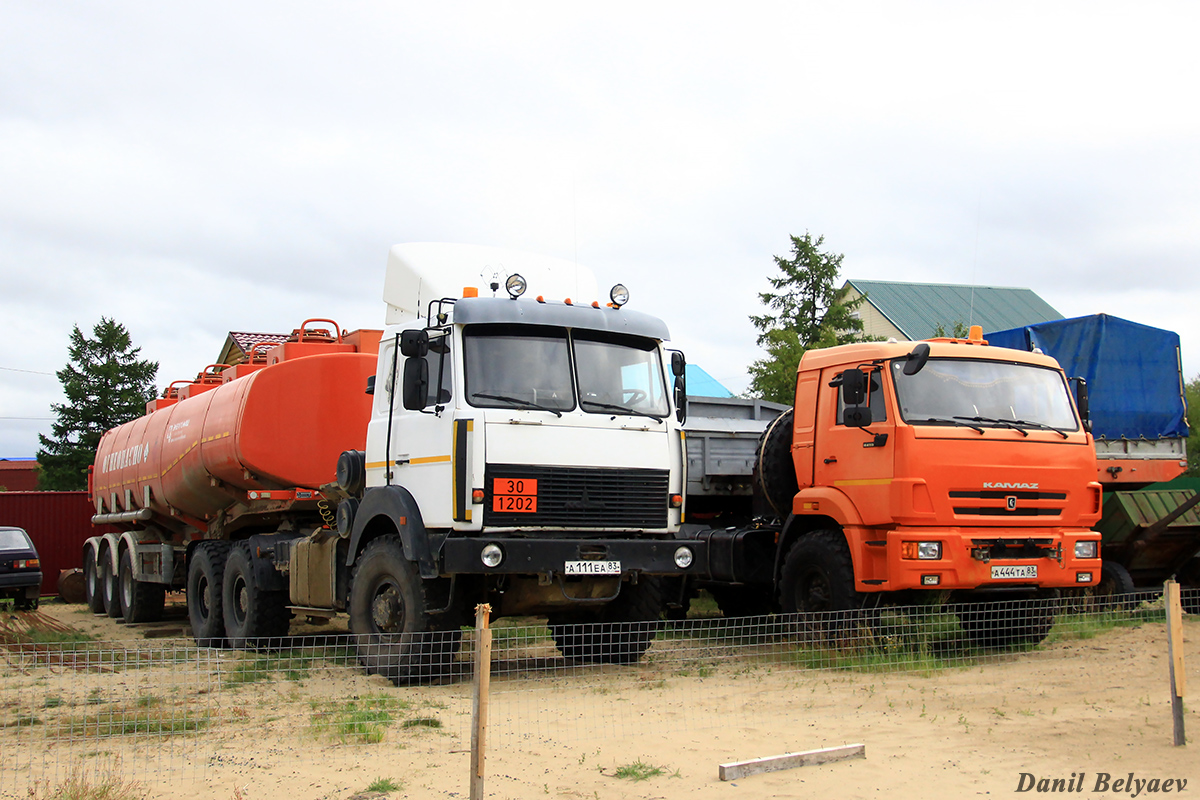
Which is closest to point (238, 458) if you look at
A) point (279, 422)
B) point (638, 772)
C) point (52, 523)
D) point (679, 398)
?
point (279, 422)

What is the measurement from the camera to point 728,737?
23.1 ft

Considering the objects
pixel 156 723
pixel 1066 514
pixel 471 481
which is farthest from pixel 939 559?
pixel 156 723

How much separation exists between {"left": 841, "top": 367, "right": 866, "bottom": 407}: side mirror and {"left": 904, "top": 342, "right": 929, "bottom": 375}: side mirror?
404 mm

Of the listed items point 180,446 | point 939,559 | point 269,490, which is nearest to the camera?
point 939,559

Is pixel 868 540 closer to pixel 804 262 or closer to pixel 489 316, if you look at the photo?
pixel 489 316

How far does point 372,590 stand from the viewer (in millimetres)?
9570

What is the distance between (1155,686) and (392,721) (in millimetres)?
5859

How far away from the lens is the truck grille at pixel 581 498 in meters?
8.68

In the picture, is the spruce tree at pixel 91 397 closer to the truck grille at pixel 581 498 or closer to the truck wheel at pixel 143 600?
the truck wheel at pixel 143 600

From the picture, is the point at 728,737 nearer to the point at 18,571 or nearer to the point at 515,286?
the point at 515,286

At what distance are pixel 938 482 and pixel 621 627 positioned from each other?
10.2 ft

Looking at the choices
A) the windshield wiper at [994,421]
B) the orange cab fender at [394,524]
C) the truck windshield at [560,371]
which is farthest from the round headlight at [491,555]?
the windshield wiper at [994,421]

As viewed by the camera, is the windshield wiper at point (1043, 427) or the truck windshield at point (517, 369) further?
the windshield wiper at point (1043, 427)

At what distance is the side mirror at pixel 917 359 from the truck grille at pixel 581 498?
93.0 inches
